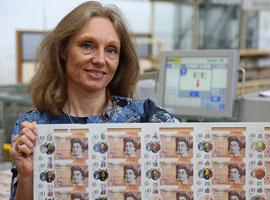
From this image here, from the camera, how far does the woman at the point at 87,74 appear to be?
4.37ft

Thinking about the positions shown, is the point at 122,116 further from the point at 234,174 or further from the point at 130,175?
the point at 234,174

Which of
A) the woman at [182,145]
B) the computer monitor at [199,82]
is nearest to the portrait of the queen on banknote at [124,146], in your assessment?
the woman at [182,145]

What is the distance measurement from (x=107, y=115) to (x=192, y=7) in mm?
7156

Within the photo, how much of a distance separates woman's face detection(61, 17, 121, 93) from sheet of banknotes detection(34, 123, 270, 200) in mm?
260

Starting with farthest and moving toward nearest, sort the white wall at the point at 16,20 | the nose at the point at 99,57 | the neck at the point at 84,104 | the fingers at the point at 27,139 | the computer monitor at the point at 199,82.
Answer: the white wall at the point at 16,20, the computer monitor at the point at 199,82, the neck at the point at 84,104, the nose at the point at 99,57, the fingers at the point at 27,139

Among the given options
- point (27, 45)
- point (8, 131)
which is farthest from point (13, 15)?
point (8, 131)

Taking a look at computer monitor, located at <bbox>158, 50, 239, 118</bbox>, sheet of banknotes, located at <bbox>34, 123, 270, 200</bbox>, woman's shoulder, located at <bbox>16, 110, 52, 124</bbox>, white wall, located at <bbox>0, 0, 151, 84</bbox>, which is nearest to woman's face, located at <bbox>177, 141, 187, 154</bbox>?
sheet of banknotes, located at <bbox>34, 123, 270, 200</bbox>

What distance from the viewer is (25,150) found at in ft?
3.66

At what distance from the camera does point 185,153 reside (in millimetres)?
1125

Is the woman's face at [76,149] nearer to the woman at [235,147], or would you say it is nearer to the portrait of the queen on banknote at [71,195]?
the portrait of the queen on banknote at [71,195]

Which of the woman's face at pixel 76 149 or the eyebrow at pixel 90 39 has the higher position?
the eyebrow at pixel 90 39

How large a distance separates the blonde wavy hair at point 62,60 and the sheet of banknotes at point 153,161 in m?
0.31

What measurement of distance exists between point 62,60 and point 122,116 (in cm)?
31

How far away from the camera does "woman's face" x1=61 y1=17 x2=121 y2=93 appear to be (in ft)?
Answer: 4.33
